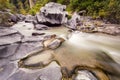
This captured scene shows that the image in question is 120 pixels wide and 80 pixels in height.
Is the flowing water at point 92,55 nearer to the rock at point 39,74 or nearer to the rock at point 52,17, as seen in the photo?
the rock at point 39,74

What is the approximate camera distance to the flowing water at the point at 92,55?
573 centimetres

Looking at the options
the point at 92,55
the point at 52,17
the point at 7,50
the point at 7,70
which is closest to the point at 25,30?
the point at 52,17

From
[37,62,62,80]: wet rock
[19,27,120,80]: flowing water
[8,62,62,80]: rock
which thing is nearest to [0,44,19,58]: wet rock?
[19,27,120,80]: flowing water

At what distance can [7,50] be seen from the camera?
7.00m

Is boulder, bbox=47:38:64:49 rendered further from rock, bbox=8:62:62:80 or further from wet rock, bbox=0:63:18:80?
wet rock, bbox=0:63:18:80

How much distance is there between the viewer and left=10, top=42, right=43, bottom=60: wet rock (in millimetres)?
6684

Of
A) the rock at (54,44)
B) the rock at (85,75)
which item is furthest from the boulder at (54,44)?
the rock at (85,75)

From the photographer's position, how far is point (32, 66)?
5.90m

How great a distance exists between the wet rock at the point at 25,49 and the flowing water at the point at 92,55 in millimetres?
690

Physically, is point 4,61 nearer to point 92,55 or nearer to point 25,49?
point 25,49

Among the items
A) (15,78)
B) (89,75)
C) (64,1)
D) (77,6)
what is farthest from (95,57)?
(64,1)

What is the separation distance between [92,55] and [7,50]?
13.8ft

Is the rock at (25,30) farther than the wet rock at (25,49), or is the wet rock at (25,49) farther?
the rock at (25,30)

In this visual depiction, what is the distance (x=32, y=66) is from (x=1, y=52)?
197 centimetres
